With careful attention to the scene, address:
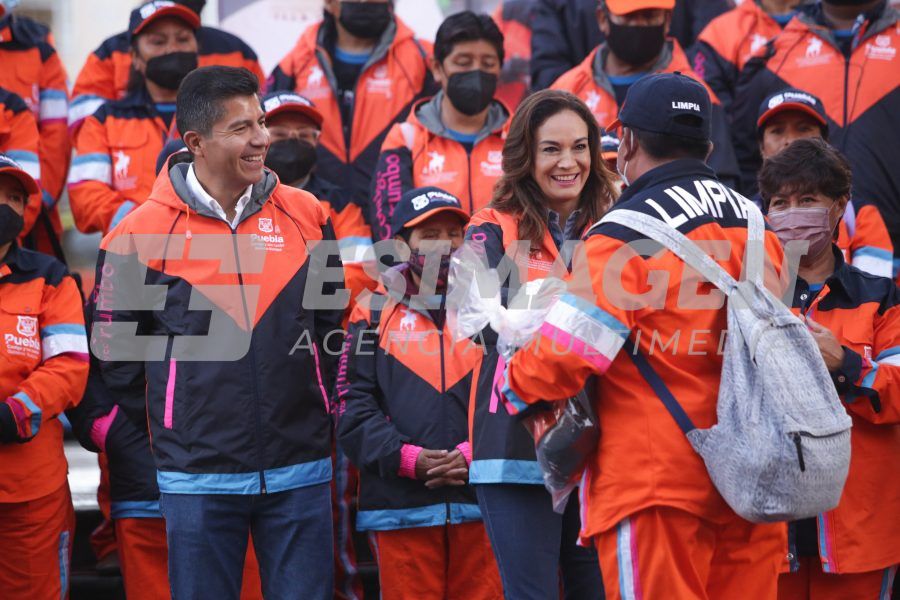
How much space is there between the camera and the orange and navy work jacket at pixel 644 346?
322cm

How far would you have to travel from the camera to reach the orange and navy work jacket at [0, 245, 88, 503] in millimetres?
4957

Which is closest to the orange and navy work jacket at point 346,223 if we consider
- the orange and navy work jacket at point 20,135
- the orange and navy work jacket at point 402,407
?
the orange and navy work jacket at point 402,407

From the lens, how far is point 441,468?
4.90 metres

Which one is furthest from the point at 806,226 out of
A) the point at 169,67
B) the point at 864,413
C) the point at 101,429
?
the point at 169,67

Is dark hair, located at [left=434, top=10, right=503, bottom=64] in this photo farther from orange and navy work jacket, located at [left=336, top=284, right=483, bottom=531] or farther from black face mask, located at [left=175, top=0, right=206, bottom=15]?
orange and navy work jacket, located at [left=336, top=284, right=483, bottom=531]

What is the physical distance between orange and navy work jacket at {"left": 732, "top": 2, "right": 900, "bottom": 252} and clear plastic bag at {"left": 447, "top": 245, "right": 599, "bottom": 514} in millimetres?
2987

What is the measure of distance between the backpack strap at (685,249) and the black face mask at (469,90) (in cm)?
311

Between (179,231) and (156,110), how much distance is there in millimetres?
2514

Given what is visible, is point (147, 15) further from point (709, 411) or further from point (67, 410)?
point (709, 411)

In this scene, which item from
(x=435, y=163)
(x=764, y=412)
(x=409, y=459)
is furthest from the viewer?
(x=435, y=163)

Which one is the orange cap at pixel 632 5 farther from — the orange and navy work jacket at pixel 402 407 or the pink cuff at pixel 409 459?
the pink cuff at pixel 409 459

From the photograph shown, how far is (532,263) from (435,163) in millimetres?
2145

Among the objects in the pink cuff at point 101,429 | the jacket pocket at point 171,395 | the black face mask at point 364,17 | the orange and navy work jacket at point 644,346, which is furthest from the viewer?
the black face mask at point 364,17

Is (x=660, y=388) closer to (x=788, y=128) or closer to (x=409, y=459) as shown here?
(x=409, y=459)
